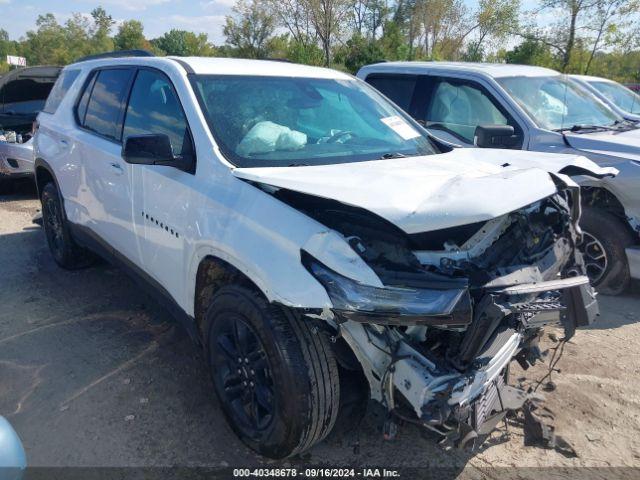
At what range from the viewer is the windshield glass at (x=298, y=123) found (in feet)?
10.1

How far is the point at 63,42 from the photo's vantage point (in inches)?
1900

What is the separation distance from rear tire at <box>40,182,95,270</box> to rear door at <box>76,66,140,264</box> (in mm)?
774

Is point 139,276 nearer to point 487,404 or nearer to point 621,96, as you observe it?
point 487,404

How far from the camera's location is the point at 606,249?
192 inches

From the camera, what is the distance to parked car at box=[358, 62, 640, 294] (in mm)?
4781

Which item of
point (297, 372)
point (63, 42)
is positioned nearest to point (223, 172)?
point (297, 372)

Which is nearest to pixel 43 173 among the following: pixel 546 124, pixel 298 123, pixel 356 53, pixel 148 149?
pixel 148 149

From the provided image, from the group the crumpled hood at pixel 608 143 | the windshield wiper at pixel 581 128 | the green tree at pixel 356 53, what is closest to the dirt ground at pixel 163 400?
the crumpled hood at pixel 608 143

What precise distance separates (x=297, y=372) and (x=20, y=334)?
108 inches

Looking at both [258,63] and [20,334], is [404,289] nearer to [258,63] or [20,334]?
[258,63]

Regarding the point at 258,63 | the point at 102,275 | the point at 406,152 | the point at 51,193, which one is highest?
the point at 258,63

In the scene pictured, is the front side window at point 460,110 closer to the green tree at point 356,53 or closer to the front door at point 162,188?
the front door at point 162,188

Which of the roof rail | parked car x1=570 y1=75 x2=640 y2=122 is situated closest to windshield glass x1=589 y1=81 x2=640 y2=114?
parked car x1=570 y1=75 x2=640 y2=122

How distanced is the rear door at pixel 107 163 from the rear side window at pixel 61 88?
0.59m
